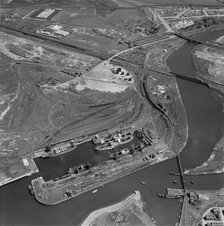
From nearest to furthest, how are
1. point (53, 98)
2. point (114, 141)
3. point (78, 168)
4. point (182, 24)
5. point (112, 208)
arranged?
point (112, 208) → point (78, 168) → point (114, 141) → point (53, 98) → point (182, 24)

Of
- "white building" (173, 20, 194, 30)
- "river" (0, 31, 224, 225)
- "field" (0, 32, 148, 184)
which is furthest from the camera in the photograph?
"white building" (173, 20, 194, 30)

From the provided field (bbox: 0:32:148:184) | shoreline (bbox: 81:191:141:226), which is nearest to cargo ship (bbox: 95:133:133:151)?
field (bbox: 0:32:148:184)

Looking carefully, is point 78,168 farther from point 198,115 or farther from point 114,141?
point 198,115


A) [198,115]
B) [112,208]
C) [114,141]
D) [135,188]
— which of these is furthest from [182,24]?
[112,208]

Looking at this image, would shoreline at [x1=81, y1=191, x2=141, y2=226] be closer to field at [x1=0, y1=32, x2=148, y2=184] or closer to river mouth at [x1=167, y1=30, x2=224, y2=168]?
river mouth at [x1=167, y1=30, x2=224, y2=168]

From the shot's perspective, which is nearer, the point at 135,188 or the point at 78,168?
the point at 135,188

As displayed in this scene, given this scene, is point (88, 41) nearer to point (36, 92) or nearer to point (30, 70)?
point (30, 70)

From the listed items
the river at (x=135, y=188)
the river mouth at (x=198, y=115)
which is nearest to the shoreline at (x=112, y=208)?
the river at (x=135, y=188)

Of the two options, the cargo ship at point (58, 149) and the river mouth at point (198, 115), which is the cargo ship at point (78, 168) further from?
the river mouth at point (198, 115)

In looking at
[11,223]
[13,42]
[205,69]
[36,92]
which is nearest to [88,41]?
[13,42]

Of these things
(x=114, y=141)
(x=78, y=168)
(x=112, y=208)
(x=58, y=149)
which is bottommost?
(x=112, y=208)

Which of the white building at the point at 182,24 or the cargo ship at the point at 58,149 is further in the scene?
the white building at the point at 182,24

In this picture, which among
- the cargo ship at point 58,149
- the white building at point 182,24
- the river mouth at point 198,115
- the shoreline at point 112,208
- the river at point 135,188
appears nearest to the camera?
the shoreline at point 112,208
